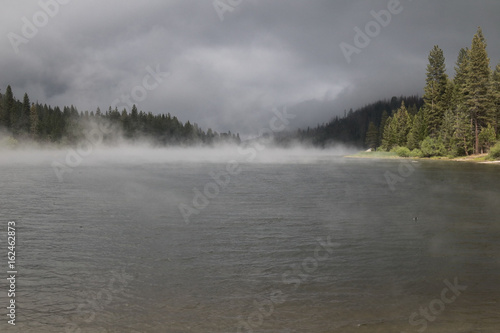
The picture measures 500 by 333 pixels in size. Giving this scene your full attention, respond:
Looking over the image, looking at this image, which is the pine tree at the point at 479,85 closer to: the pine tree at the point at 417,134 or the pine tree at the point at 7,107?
the pine tree at the point at 417,134

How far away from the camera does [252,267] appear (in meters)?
15.4

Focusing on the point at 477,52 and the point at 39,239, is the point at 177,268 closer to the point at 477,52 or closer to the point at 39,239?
the point at 39,239

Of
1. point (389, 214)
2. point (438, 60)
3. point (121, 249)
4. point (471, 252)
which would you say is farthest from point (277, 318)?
point (438, 60)

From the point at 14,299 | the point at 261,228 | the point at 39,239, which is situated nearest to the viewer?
the point at 14,299

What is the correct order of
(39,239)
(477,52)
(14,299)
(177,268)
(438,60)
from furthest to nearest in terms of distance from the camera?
1. (438,60)
2. (477,52)
3. (39,239)
4. (177,268)
5. (14,299)

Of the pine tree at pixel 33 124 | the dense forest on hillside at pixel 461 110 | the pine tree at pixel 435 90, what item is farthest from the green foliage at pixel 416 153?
the pine tree at pixel 33 124

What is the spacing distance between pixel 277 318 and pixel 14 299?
26.4 feet

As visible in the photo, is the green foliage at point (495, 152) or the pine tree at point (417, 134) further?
Result: the pine tree at point (417, 134)

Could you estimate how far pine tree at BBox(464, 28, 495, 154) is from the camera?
11719 centimetres

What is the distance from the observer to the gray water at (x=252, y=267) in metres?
11.0

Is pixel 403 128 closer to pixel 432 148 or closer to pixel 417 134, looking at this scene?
pixel 417 134

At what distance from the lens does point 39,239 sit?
19.5m

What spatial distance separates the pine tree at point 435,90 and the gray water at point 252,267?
408ft

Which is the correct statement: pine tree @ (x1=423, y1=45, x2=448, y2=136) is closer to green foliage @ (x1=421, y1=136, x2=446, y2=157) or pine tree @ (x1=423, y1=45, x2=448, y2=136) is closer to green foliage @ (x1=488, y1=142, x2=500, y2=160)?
green foliage @ (x1=421, y1=136, x2=446, y2=157)
